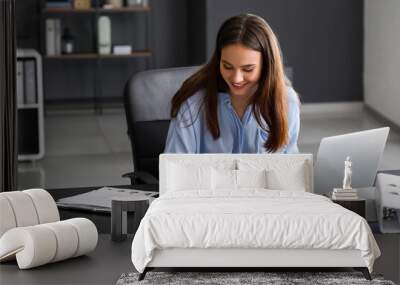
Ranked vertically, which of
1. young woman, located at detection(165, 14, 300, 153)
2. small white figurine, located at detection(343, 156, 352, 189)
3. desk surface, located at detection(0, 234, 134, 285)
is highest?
young woman, located at detection(165, 14, 300, 153)

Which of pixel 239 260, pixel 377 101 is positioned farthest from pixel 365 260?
pixel 377 101

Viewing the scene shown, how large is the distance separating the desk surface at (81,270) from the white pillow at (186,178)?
19 centimetres

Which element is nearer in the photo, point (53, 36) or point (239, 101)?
point (239, 101)

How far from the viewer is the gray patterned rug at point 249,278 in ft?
6.32

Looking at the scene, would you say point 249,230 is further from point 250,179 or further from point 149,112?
point 149,112

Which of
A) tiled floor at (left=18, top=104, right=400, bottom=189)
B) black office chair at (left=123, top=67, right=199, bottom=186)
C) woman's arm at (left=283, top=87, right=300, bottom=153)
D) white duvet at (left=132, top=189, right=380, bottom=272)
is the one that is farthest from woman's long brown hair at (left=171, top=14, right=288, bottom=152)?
tiled floor at (left=18, top=104, right=400, bottom=189)

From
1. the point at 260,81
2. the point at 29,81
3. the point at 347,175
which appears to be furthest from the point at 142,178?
the point at 29,81

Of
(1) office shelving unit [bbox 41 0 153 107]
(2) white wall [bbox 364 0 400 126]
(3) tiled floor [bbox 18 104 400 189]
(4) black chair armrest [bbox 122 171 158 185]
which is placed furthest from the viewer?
(1) office shelving unit [bbox 41 0 153 107]

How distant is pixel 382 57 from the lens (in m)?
9.41

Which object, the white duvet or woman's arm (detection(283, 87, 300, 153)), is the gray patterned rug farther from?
woman's arm (detection(283, 87, 300, 153))

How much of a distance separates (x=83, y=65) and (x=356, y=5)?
3.12 meters

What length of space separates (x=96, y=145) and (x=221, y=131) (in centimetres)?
574

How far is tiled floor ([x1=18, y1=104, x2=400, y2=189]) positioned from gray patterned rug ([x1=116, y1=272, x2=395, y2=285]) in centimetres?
496

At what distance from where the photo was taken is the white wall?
8875mm
